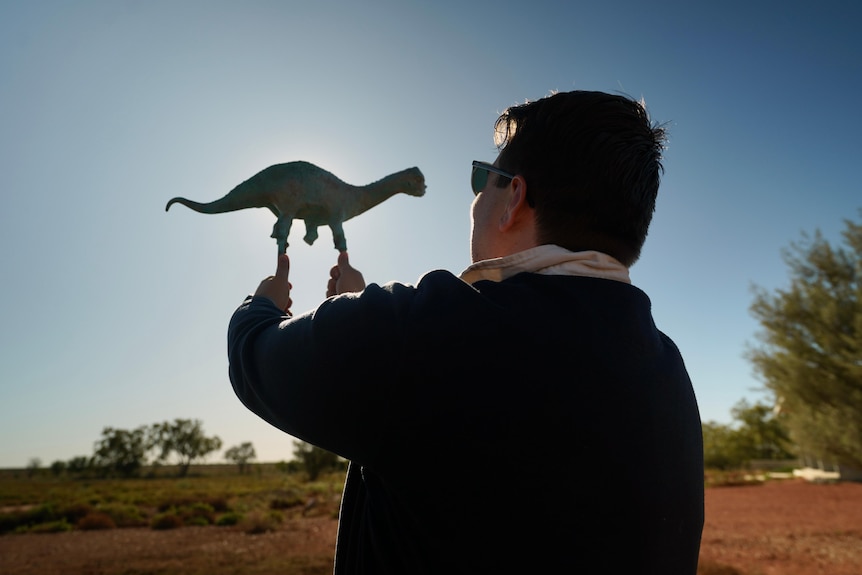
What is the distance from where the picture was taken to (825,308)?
12945 millimetres

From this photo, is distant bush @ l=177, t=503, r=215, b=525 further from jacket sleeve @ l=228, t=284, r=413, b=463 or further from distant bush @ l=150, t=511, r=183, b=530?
jacket sleeve @ l=228, t=284, r=413, b=463

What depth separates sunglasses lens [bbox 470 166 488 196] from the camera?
Answer: 5.24 ft

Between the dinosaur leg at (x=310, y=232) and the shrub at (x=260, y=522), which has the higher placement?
the dinosaur leg at (x=310, y=232)

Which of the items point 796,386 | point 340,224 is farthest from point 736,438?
point 340,224

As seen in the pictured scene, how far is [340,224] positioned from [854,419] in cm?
1441

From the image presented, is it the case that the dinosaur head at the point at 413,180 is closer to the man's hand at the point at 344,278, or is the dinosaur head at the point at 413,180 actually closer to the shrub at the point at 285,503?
the man's hand at the point at 344,278

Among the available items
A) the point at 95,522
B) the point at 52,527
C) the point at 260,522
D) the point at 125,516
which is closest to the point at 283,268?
the point at 260,522

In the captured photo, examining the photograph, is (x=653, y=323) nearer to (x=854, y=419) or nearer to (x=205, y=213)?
(x=205, y=213)

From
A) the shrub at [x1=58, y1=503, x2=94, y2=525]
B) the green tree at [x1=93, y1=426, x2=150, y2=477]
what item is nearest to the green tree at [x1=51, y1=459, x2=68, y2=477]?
the green tree at [x1=93, y1=426, x2=150, y2=477]

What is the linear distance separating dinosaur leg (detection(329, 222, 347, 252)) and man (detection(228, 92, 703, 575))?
963 mm

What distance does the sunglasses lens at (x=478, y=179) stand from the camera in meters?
1.60

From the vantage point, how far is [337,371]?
102cm

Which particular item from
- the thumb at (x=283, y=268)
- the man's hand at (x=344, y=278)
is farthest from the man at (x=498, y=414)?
the man's hand at (x=344, y=278)

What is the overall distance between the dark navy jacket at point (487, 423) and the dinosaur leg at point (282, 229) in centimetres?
106
